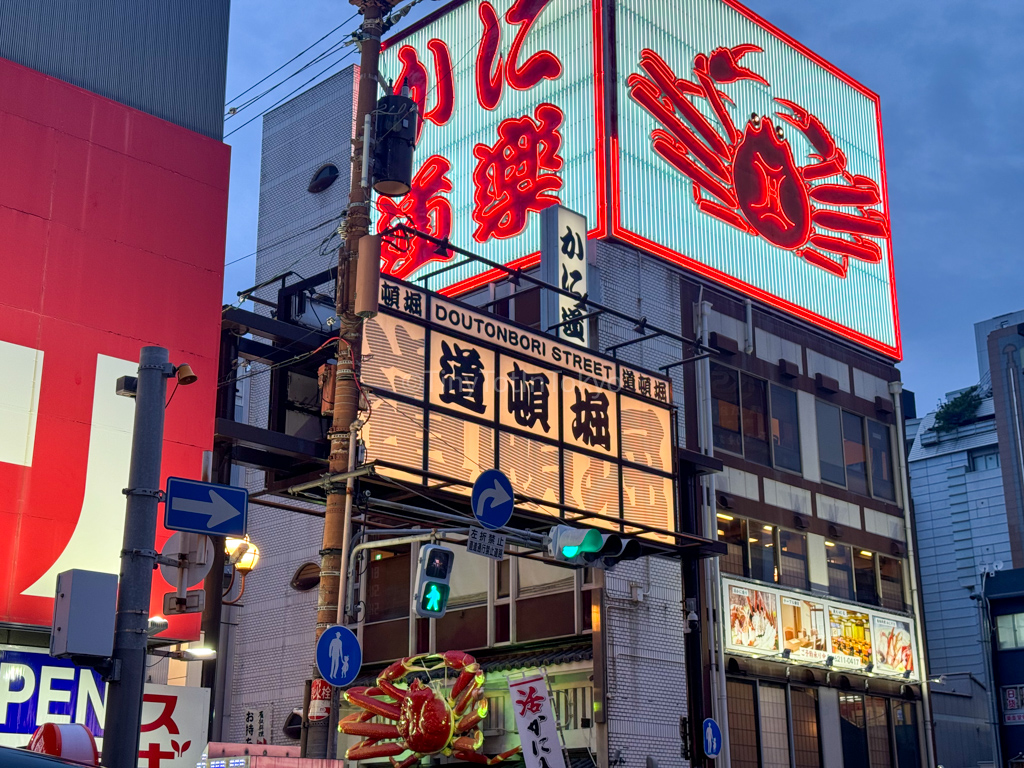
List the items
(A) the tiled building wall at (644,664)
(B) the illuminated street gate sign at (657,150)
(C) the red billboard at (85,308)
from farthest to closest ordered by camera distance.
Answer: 1. (B) the illuminated street gate sign at (657,150)
2. (A) the tiled building wall at (644,664)
3. (C) the red billboard at (85,308)

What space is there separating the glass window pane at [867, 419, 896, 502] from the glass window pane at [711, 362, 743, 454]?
6127 millimetres

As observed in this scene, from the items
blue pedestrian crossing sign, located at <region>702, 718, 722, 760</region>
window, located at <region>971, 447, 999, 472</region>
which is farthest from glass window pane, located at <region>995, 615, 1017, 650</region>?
blue pedestrian crossing sign, located at <region>702, 718, 722, 760</region>

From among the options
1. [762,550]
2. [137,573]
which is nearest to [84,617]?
[137,573]

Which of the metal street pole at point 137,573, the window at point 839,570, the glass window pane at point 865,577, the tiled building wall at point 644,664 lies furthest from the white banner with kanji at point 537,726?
the glass window pane at point 865,577

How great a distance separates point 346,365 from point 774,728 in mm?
17833

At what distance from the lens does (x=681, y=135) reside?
32.4 metres

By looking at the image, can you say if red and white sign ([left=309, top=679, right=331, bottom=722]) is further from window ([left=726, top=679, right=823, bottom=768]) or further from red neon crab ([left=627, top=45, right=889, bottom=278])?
red neon crab ([left=627, top=45, right=889, bottom=278])

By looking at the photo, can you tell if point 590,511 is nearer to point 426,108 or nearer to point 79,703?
point 79,703

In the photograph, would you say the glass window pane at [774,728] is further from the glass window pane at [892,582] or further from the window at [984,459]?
the window at [984,459]

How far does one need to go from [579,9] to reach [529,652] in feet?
54.0

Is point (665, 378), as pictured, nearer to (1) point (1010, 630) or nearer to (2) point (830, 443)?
(2) point (830, 443)

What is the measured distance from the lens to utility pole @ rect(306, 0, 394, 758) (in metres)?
15.1

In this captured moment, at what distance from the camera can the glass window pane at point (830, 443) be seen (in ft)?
111

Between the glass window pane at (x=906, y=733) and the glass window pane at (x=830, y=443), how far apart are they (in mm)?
6352
